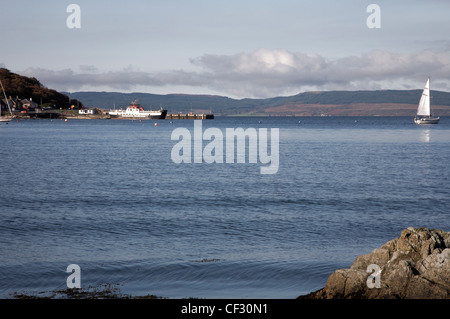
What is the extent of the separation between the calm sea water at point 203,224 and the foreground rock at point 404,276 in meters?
2.19

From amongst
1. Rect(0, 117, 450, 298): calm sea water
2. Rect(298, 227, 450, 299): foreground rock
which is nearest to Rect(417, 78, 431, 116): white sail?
Rect(0, 117, 450, 298): calm sea water

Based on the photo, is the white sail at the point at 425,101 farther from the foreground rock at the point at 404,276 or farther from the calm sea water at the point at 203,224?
the foreground rock at the point at 404,276

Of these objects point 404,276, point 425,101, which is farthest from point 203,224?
point 425,101

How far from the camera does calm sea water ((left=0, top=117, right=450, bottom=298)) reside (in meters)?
16.7

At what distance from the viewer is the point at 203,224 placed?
81.1 feet

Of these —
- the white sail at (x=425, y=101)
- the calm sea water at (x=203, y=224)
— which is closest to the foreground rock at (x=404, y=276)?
the calm sea water at (x=203, y=224)

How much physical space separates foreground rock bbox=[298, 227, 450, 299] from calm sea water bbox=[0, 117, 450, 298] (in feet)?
7.18

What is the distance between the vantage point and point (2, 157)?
60.9 metres

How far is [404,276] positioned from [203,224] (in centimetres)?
1270

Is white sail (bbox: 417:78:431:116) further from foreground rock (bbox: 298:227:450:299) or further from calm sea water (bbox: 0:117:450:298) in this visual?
foreground rock (bbox: 298:227:450:299)

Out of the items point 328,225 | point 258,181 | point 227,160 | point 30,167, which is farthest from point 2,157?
point 328,225

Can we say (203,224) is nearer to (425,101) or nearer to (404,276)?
(404,276)

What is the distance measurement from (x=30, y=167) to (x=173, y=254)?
35.3 m
